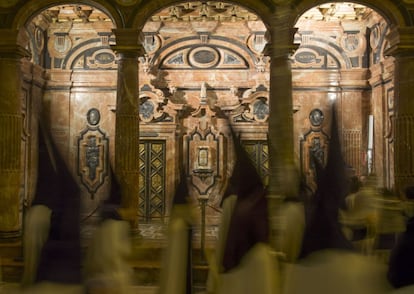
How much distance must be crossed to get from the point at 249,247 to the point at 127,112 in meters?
7.97

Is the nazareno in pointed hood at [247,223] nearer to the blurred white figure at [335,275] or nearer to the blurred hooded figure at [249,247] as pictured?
the blurred hooded figure at [249,247]

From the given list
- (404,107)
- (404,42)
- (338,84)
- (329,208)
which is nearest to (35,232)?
(329,208)

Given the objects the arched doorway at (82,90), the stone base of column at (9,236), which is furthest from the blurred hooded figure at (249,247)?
the arched doorway at (82,90)

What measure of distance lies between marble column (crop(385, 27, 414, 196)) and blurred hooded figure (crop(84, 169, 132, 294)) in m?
7.89

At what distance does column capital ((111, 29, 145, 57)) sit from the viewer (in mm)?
11148

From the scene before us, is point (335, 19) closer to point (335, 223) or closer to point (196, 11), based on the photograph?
point (196, 11)

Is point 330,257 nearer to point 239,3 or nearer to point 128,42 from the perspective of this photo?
point 128,42

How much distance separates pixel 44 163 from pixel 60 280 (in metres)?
1.05

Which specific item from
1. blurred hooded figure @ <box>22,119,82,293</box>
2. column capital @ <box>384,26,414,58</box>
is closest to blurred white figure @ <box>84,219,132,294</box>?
blurred hooded figure @ <box>22,119,82,293</box>

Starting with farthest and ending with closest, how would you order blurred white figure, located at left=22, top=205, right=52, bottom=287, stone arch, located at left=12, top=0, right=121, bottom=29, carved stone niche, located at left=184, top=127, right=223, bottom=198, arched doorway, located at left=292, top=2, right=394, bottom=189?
carved stone niche, located at left=184, top=127, right=223, bottom=198 → arched doorway, located at left=292, top=2, right=394, bottom=189 → stone arch, located at left=12, top=0, right=121, bottom=29 → blurred white figure, located at left=22, top=205, right=52, bottom=287

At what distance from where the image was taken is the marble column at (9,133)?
11.1m

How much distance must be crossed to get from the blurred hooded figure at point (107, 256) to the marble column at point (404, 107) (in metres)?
7.89

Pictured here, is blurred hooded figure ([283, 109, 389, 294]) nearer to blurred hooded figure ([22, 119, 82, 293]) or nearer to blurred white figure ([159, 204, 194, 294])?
blurred white figure ([159, 204, 194, 294])

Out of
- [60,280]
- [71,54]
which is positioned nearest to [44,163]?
[60,280]
